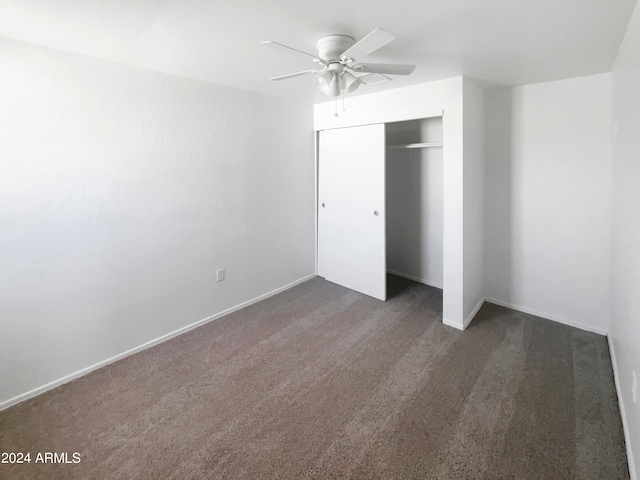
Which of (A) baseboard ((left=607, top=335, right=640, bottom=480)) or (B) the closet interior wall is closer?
(A) baseboard ((left=607, top=335, right=640, bottom=480))

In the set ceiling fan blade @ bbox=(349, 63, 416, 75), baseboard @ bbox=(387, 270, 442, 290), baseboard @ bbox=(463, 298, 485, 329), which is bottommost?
baseboard @ bbox=(463, 298, 485, 329)

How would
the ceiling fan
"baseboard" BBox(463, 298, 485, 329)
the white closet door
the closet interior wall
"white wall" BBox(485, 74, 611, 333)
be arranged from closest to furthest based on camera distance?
the ceiling fan < "white wall" BBox(485, 74, 611, 333) < "baseboard" BBox(463, 298, 485, 329) < the white closet door < the closet interior wall

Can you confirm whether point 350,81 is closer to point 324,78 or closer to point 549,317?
point 324,78

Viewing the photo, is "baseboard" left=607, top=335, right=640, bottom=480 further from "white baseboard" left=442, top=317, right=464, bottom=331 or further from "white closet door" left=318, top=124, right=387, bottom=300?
"white closet door" left=318, top=124, right=387, bottom=300

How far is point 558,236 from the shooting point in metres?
3.02

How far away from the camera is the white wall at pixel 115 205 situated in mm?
2062

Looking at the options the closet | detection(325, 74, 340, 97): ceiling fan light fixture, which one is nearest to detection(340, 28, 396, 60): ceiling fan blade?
detection(325, 74, 340, 97): ceiling fan light fixture

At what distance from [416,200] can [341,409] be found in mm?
2843

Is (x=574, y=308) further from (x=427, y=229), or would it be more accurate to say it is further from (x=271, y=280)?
(x=271, y=280)

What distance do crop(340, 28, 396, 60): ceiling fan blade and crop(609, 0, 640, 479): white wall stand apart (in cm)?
118

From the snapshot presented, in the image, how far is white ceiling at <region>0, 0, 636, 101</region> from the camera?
1611 millimetres

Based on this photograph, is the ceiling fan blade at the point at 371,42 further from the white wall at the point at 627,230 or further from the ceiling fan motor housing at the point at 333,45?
the white wall at the point at 627,230

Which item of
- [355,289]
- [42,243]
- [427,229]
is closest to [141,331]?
[42,243]

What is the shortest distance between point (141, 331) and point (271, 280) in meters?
1.46
